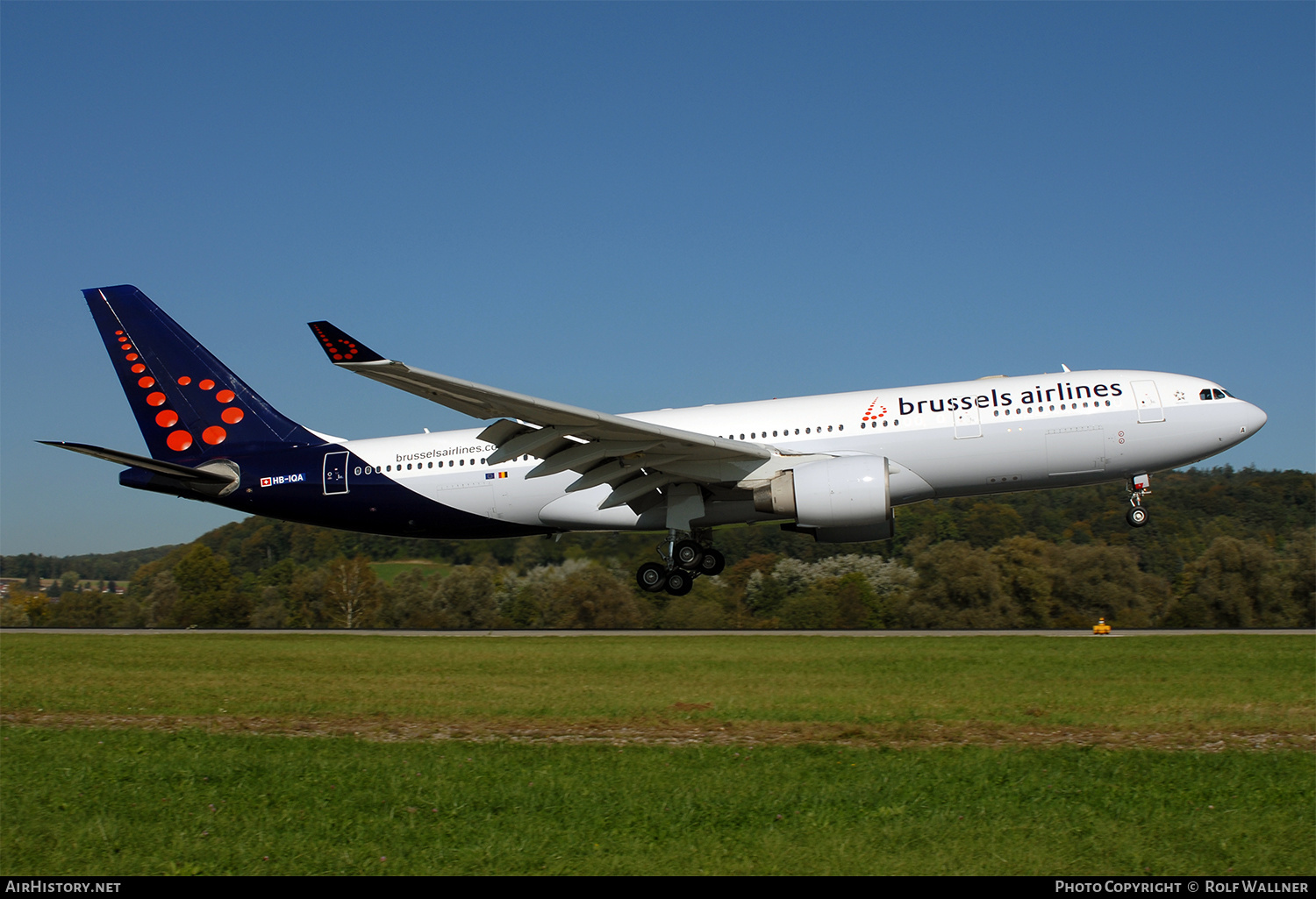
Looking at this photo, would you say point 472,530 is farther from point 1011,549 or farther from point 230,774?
point 1011,549

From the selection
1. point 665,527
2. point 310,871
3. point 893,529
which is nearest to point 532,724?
point 665,527

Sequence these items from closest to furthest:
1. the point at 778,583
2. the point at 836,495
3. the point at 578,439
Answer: the point at 836,495 → the point at 578,439 → the point at 778,583

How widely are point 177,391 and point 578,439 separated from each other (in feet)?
39.0

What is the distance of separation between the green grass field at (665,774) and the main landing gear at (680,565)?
326 cm

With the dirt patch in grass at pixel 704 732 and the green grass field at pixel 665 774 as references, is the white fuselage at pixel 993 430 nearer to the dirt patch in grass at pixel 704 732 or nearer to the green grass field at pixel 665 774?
the dirt patch in grass at pixel 704 732

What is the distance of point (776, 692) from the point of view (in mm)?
32219

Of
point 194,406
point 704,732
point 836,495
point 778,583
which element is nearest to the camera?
point 836,495

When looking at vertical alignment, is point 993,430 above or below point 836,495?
above

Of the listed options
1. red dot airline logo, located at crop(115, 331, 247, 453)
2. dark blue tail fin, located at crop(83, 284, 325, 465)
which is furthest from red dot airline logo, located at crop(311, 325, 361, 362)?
red dot airline logo, located at crop(115, 331, 247, 453)

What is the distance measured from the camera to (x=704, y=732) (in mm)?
23641

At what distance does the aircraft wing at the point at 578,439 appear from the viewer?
55.0 feet

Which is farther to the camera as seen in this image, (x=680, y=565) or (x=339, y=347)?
(x=680, y=565)

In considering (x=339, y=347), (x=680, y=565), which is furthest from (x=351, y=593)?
(x=339, y=347)

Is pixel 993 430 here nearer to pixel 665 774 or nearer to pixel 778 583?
pixel 665 774
